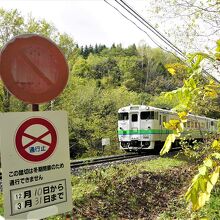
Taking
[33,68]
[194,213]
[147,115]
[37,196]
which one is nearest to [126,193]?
[194,213]

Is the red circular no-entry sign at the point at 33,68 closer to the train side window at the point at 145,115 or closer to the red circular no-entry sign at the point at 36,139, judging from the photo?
the red circular no-entry sign at the point at 36,139

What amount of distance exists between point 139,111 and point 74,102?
759 cm

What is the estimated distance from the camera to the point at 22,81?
2.94 metres

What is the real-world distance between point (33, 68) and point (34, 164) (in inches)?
31.7

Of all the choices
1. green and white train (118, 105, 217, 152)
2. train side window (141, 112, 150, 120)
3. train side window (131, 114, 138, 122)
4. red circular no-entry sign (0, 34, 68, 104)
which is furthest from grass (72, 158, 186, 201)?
train side window (131, 114, 138, 122)

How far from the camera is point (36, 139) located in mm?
2951

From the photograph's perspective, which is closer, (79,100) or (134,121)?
(134,121)

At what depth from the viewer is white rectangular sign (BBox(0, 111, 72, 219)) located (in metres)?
→ 2.78

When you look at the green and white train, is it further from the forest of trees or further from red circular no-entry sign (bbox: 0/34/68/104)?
red circular no-entry sign (bbox: 0/34/68/104)

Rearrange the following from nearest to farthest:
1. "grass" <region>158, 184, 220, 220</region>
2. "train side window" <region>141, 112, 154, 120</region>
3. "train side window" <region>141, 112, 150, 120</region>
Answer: "grass" <region>158, 184, 220, 220</region> < "train side window" <region>141, 112, 154, 120</region> < "train side window" <region>141, 112, 150, 120</region>

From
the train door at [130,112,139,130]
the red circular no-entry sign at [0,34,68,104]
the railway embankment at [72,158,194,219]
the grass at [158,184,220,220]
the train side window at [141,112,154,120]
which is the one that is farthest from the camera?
the train door at [130,112,139,130]

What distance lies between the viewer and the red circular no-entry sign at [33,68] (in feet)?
9.49

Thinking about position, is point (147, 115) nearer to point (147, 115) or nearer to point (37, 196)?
point (147, 115)

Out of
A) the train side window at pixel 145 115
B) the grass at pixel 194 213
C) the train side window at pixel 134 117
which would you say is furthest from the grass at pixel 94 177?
the train side window at pixel 134 117
